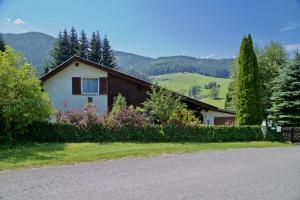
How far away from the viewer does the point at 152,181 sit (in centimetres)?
963

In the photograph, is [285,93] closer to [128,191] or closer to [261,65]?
[261,65]

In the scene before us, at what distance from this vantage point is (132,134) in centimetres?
1958

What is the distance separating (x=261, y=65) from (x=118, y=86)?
22.7m

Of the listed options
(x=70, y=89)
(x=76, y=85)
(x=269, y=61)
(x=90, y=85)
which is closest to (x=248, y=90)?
(x=90, y=85)

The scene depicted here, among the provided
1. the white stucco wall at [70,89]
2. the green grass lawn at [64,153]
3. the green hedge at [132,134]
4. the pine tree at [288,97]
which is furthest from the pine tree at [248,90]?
the white stucco wall at [70,89]

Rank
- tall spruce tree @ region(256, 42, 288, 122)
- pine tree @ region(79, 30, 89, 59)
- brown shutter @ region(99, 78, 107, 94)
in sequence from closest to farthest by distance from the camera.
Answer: brown shutter @ region(99, 78, 107, 94) < tall spruce tree @ region(256, 42, 288, 122) < pine tree @ region(79, 30, 89, 59)

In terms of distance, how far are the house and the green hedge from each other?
9.75 meters

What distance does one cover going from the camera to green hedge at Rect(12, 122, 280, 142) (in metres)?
19.0

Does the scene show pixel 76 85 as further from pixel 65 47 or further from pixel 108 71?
pixel 65 47

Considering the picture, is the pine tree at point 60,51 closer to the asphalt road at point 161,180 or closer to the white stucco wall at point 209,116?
the white stucco wall at point 209,116

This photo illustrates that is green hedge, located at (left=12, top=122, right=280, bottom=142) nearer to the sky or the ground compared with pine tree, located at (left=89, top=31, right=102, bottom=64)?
nearer to the ground

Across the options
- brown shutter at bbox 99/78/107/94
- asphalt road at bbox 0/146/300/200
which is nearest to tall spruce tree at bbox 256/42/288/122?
brown shutter at bbox 99/78/107/94

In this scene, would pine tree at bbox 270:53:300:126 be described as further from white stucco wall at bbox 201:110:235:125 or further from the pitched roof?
white stucco wall at bbox 201:110:235:125

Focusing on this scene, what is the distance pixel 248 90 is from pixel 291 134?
4028 millimetres
